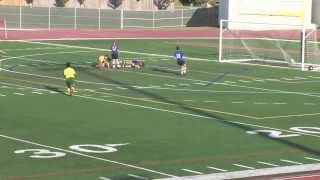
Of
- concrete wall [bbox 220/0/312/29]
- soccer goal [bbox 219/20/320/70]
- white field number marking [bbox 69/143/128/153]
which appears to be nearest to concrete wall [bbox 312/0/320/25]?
concrete wall [bbox 220/0/312/29]

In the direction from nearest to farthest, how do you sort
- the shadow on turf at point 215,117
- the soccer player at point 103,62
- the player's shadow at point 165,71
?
the shadow on turf at point 215,117
the player's shadow at point 165,71
the soccer player at point 103,62

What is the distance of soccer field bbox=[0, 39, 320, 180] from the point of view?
56.9 feet

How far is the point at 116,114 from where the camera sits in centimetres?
2478

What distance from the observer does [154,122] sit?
76.6ft

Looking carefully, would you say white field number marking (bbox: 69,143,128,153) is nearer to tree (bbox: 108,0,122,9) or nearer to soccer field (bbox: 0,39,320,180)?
soccer field (bbox: 0,39,320,180)

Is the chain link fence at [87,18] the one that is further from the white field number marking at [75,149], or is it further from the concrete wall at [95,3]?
the white field number marking at [75,149]

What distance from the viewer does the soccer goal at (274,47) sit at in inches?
1709

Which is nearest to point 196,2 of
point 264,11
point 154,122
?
point 264,11

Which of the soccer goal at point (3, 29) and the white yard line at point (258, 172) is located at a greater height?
the soccer goal at point (3, 29)

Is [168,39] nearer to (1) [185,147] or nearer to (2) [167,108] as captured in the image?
(2) [167,108]

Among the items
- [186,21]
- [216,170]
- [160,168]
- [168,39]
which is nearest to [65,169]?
[160,168]

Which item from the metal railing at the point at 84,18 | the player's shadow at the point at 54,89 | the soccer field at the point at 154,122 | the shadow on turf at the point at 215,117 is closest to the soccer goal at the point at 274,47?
the soccer field at the point at 154,122

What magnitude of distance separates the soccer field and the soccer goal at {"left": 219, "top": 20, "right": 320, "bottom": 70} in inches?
90.3

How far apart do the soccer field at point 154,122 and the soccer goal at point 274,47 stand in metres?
2.29
